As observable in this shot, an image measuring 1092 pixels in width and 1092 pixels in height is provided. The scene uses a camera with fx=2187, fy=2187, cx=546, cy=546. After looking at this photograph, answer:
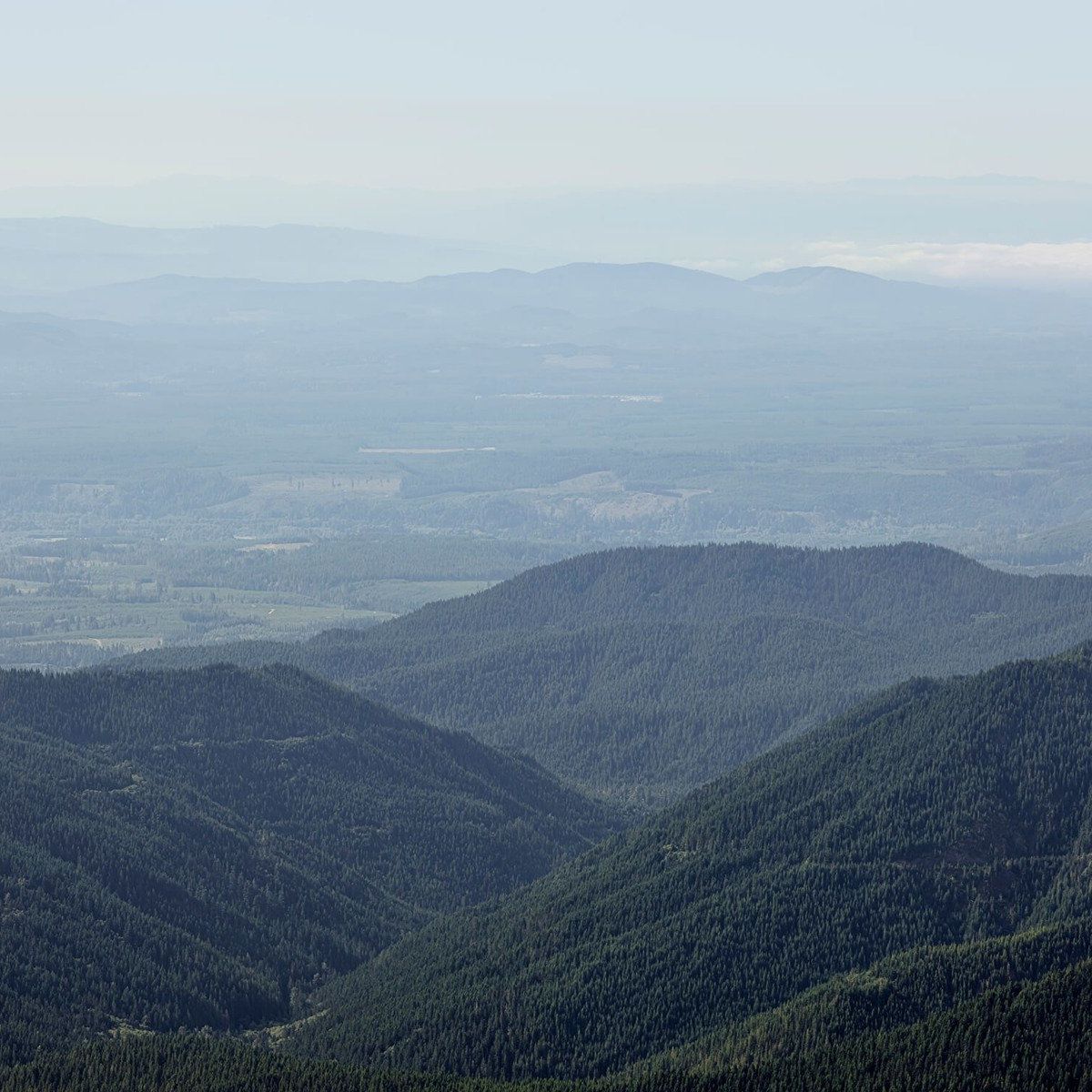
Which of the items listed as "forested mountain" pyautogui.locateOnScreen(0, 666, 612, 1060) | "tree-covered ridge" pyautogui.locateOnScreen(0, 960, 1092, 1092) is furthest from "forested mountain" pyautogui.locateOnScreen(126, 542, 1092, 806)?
"tree-covered ridge" pyautogui.locateOnScreen(0, 960, 1092, 1092)

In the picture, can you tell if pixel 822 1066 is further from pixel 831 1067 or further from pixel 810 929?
pixel 810 929

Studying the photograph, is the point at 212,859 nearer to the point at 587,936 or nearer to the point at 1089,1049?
the point at 587,936

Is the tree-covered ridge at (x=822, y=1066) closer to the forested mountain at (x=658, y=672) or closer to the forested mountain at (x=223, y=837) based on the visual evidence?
the forested mountain at (x=223, y=837)

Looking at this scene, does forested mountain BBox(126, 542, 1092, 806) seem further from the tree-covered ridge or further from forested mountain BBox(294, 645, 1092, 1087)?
the tree-covered ridge

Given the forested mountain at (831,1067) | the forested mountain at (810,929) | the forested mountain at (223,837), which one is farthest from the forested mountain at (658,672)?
the forested mountain at (831,1067)

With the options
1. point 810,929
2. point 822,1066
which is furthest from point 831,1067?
point 810,929
